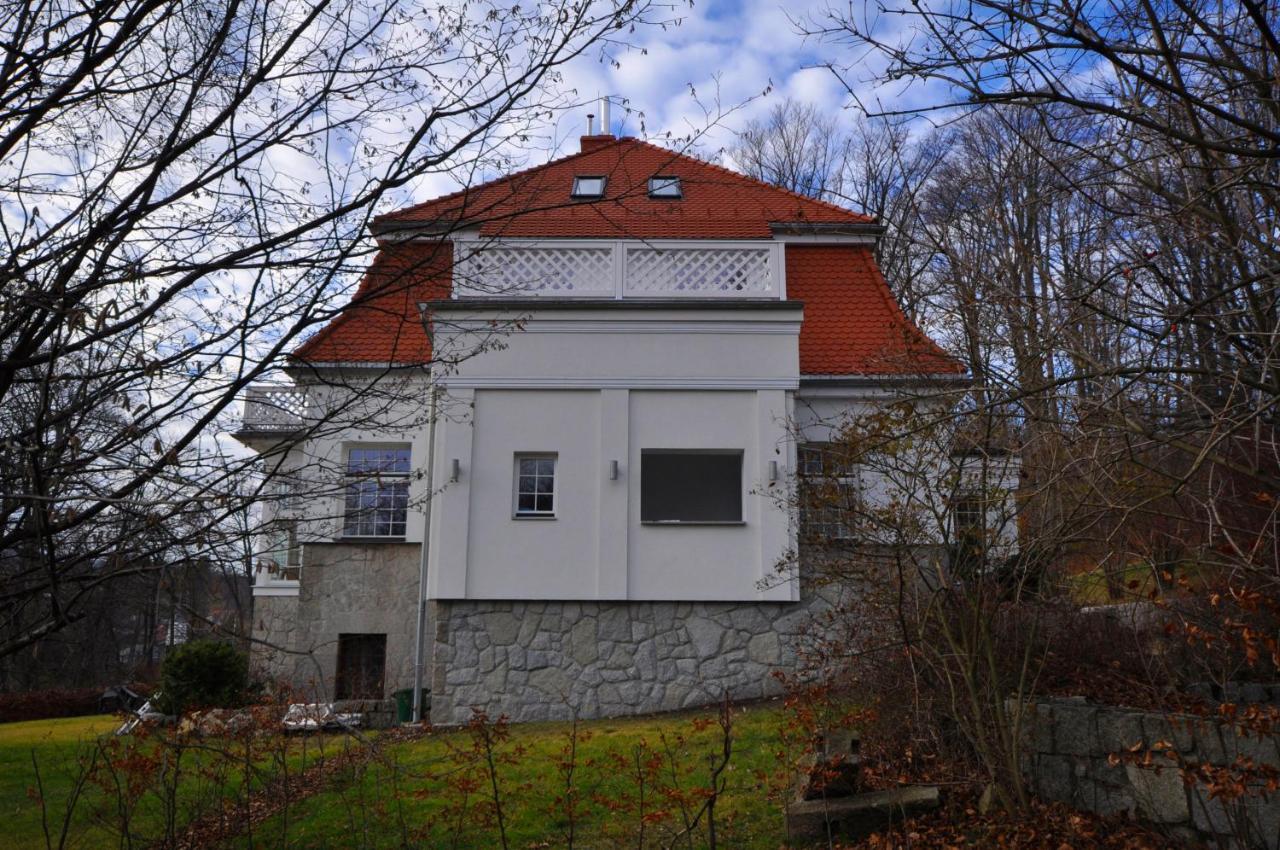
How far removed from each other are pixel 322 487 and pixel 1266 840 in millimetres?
5092

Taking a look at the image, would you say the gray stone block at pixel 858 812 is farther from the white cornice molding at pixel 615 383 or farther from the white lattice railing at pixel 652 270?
the white lattice railing at pixel 652 270

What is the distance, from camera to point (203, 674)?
46.6 ft

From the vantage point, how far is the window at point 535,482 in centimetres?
1319

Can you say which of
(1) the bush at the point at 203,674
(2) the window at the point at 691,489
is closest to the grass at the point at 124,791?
(1) the bush at the point at 203,674

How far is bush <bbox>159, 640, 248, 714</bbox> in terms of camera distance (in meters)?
13.9

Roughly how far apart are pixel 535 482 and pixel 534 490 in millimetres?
100

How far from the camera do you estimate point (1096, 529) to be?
7590 millimetres

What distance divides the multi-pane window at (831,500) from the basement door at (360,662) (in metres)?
6.51

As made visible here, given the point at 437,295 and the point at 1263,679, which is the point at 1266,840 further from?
the point at 437,295

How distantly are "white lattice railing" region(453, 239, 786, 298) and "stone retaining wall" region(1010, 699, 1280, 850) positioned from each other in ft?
24.2

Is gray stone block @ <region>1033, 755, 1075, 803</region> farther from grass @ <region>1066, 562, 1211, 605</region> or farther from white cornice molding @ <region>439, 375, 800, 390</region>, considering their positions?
white cornice molding @ <region>439, 375, 800, 390</region>

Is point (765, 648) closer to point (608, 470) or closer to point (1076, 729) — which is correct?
point (608, 470)

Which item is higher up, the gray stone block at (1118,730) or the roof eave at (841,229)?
the roof eave at (841,229)

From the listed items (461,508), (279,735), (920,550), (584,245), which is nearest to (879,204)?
(584,245)
